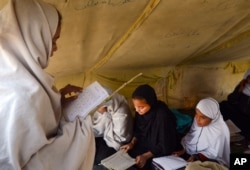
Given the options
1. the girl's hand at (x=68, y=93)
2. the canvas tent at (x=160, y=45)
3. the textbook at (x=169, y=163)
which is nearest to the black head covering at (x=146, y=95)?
the canvas tent at (x=160, y=45)

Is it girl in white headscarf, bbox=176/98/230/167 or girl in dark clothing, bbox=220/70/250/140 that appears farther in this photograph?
girl in dark clothing, bbox=220/70/250/140

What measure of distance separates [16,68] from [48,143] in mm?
235

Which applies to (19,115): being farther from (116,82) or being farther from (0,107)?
(116,82)

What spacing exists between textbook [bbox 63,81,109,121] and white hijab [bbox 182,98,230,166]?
1348 millimetres

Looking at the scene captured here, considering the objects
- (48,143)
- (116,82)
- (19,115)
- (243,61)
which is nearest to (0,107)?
(19,115)

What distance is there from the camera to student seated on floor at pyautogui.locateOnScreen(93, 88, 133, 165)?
252 centimetres

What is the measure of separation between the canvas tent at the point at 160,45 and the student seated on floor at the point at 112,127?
1.33 feet

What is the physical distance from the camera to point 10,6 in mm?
920

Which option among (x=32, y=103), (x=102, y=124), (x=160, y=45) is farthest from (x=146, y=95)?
(x=32, y=103)

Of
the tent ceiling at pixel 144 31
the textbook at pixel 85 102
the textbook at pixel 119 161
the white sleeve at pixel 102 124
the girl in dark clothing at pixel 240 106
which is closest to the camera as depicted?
the textbook at pixel 85 102

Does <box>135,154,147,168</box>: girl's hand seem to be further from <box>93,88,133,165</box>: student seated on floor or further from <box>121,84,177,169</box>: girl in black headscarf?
<box>93,88,133,165</box>: student seated on floor

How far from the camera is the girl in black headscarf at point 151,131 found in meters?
2.23

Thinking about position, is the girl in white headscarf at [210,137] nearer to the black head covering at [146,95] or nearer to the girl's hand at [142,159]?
A: the girl's hand at [142,159]

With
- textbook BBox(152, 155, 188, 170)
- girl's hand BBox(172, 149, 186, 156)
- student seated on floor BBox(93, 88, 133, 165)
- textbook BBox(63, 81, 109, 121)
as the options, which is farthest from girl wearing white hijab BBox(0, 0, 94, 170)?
student seated on floor BBox(93, 88, 133, 165)
